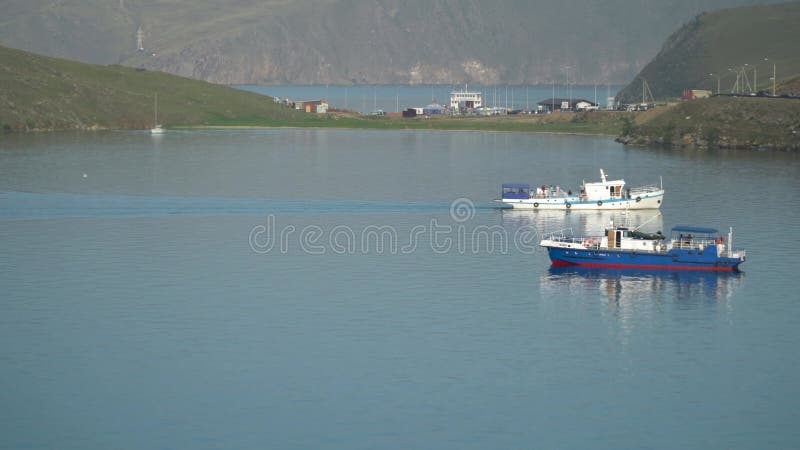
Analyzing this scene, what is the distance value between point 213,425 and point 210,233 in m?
48.7

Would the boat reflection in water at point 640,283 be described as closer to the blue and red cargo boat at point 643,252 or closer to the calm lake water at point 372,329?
the calm lake water at point 372,329

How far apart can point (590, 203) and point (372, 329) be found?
5197 centimetres

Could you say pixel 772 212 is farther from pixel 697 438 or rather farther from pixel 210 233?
pixel 697 438

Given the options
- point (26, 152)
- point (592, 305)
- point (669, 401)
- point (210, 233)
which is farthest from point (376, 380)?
point (26, 152)

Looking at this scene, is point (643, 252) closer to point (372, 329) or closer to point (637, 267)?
point (637, 267)

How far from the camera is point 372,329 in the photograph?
70.1 m

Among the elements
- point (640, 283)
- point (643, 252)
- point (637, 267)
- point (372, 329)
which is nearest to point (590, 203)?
point (637, 267)

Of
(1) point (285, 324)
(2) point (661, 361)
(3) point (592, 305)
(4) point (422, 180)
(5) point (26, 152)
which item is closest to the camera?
(2) point (661, 361)

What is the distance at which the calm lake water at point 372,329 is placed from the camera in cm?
5519

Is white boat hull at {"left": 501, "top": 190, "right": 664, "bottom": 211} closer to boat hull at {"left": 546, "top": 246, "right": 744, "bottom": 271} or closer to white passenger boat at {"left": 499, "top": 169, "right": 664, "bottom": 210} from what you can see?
white passenger boat at {"left": 499, "top": 169, "right": 664, "bottom": 210}

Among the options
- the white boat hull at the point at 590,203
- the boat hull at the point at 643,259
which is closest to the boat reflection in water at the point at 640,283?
the boat hull at the point at 643,259

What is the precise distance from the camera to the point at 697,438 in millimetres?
54062

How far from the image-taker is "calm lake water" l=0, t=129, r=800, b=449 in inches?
2173

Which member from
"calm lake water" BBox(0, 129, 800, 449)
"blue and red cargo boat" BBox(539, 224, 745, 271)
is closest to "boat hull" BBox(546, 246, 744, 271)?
"blue and red cargo boat" BBox(539, 224, 745, 271)
